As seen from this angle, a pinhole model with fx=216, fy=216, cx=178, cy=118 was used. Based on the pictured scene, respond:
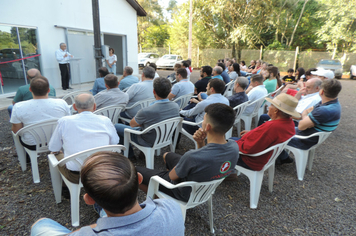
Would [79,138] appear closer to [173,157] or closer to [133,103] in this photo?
[173,157]

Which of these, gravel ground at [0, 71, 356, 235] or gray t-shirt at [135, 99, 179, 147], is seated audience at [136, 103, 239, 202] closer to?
gravel ground at [0, 71, 356, 235]

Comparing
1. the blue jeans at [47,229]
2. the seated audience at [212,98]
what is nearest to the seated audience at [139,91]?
the seated audience at [212,98]

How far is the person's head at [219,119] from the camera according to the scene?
180 cm

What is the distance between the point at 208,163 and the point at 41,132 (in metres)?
2.07

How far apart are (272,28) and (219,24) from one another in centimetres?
558

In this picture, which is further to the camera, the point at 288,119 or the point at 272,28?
the point at 272,28

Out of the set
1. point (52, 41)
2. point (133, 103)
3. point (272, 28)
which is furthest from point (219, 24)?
point (133, 103)

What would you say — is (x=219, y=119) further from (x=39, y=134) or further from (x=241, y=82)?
(x=241, y=82)

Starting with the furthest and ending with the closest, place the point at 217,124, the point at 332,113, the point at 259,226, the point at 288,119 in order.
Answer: the point at 332,113
the point at 288,119
the point at 259,226
the point at 217,124

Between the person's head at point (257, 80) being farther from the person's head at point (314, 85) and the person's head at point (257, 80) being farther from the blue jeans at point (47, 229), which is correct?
the blue jeans at point (47, 229)

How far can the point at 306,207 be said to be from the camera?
258 cm

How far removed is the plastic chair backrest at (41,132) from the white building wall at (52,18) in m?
6.04

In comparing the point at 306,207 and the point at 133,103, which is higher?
the point at 133,103

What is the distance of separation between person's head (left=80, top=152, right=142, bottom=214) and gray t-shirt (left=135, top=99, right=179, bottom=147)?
6.14 ft
